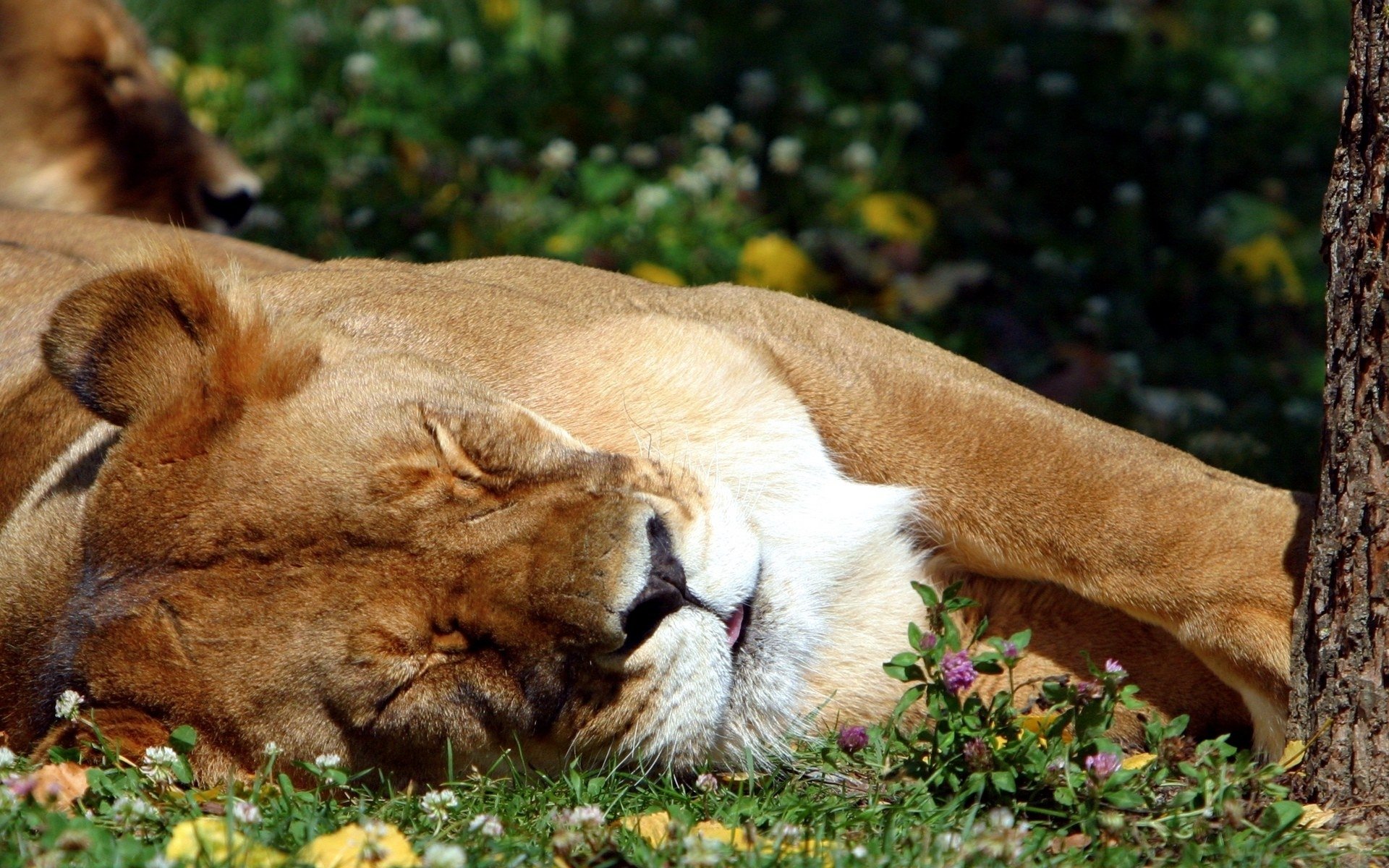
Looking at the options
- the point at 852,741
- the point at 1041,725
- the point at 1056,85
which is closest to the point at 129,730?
the point at 852,741

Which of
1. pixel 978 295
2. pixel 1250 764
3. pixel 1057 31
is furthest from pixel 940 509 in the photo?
pixel 1057 31

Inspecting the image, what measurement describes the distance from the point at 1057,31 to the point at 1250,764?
509 centimetres

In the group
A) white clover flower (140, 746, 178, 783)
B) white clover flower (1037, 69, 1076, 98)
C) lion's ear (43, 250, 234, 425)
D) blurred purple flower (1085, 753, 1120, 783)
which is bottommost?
white clover flower (140, 746, 178, 783)

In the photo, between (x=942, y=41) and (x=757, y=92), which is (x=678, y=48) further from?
(x=942, y=41)

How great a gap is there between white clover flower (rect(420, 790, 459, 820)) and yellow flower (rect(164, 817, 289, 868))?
256 millimetres

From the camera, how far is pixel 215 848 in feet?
7.86

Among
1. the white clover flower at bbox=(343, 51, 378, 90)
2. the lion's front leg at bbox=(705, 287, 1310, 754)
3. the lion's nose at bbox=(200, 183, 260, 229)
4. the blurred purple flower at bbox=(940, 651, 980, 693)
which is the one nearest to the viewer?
the blurred purple flower at bbox=(940, 651, 980, 693)

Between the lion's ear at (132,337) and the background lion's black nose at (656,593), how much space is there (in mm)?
908

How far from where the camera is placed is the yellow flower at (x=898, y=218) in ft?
19.5

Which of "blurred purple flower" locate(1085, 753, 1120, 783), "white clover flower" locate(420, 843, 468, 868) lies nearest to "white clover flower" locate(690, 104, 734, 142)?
"blurred purple flower" locate(1085, 753, 1120, 783)

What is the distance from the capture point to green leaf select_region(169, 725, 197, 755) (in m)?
2.68

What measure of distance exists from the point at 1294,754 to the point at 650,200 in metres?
3.61

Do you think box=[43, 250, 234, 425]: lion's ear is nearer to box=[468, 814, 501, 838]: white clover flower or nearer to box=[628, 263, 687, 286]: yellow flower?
box=[468, 814, 501, 838]: white clover flower

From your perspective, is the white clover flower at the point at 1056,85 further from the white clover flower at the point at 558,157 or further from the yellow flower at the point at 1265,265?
the white clover flower at the point at 558,157
